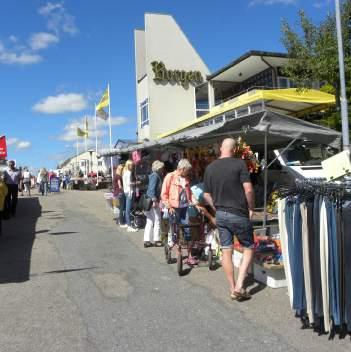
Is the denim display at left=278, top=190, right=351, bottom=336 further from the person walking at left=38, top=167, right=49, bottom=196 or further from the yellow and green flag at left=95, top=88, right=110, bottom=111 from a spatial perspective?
the person walking at left=38, top=167, right=49, bottom=196

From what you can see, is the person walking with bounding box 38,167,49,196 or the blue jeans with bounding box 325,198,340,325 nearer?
the blue jeans with bounding box 325,198,340,325

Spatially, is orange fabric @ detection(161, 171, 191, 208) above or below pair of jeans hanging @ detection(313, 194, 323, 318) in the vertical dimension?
above

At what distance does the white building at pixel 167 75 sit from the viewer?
3048cm

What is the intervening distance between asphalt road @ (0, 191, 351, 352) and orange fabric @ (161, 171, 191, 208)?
1010 millimetres

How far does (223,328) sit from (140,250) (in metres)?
4.46

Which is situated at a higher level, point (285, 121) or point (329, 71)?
point (329, 71)

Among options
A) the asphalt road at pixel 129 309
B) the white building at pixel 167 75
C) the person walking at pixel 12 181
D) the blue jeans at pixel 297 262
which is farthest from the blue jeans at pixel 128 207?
the white building at pixel 167 75

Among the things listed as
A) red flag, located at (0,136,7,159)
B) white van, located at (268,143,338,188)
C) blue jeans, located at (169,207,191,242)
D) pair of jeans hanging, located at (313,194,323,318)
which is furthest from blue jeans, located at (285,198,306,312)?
red flag, located at (0,136,7,159)

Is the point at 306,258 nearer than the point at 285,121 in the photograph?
Yes

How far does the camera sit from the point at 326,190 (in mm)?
4137

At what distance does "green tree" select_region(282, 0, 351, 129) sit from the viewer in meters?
13.6

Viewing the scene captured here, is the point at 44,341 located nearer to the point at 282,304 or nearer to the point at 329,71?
the point at 282,304

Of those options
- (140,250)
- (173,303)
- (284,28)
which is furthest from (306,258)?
(284,28)

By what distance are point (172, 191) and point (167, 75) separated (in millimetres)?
23993
